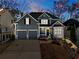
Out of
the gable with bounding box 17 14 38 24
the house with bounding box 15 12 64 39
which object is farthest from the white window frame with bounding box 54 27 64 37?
the gable with bounding box 17 14 38 24

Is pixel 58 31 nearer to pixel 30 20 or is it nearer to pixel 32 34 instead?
pixel 32 34

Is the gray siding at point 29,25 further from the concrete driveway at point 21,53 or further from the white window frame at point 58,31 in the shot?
the concrete driveway at point 21,53

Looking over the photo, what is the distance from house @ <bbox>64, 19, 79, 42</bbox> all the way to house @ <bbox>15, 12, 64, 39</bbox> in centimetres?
147

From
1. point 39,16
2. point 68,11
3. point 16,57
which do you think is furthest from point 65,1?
point 16,57

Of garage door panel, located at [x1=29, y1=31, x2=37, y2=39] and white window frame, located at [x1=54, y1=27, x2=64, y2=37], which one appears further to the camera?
white window frame, located at [x1=54, y1=27, x2=64, y2=37]

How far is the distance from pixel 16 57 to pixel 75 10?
47211 millimetres

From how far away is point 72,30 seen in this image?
56.0 meters

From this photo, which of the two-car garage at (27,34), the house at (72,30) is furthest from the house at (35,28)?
the house at (72,30)

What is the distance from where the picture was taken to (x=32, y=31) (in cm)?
6047

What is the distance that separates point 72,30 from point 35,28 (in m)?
8.30

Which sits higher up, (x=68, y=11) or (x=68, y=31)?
(x=68, y=11)

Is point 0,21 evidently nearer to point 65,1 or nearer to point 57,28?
point 57,28

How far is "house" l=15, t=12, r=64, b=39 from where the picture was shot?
5991cm

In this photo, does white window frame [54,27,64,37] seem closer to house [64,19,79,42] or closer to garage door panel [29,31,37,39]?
house [64,19,79,42]
